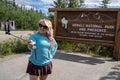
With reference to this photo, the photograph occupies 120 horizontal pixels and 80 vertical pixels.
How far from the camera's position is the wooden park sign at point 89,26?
10.8 metres

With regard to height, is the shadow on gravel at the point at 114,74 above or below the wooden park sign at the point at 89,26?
below

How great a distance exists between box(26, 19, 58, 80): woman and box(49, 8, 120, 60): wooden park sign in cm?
581

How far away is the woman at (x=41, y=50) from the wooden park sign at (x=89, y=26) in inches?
229

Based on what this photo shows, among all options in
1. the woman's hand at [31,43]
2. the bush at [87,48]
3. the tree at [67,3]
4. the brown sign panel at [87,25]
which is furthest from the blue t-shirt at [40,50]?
the tree at [67,3]

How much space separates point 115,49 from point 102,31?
90 cm

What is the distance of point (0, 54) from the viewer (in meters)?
10.8

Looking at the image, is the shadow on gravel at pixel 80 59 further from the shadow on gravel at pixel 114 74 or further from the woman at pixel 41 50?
the woman at pixel 41 50

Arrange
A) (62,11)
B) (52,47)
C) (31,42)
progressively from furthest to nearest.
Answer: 1. (62,11)
2. (52,47)
3. (31,42)

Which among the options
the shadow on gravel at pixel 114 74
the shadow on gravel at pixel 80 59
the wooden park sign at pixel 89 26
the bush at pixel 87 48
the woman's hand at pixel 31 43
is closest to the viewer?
the woman's hand at pixel 31 43

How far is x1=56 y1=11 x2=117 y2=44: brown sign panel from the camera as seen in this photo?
10.9 meters

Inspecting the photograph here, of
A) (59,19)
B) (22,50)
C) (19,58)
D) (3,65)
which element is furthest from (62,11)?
(3,65)

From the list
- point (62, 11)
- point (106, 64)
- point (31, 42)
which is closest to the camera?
point (31, 42)

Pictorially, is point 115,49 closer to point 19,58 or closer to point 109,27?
point 109,27

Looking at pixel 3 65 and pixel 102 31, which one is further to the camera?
pixel 102 31
